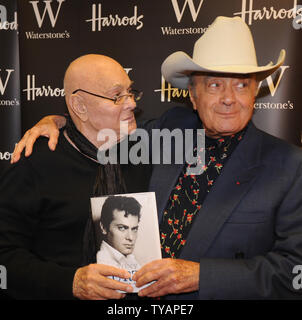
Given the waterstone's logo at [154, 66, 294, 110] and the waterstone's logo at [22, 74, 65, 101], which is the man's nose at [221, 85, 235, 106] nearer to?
the waterstone's logo at [154, 66, 294, 110]

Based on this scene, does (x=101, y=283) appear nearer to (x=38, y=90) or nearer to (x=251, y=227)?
(x=251, y=227)

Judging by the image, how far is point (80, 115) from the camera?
6.89ft

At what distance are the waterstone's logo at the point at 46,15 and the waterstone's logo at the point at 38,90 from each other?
361mm

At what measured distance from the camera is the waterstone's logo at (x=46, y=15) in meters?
3.29

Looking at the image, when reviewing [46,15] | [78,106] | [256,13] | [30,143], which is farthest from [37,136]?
[256,13]

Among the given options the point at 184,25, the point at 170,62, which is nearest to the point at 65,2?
the point at 184,25

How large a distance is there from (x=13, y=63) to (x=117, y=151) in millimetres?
2064

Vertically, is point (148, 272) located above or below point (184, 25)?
Result: below

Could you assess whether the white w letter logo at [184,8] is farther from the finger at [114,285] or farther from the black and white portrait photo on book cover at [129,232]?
the finger at [114,285]

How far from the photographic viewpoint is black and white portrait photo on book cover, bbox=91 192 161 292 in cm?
180

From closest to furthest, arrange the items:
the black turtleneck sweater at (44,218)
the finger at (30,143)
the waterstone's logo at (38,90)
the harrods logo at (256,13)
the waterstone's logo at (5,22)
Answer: the black turtleneck sweater at (44,218)
the finger at (30,143)
the harrods logo at (256,13)
the waterstone's logo at (38,90)
the waterstone's logo at (5,22)
